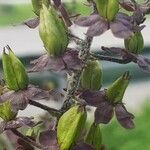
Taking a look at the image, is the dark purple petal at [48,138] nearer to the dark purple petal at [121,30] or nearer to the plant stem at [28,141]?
the plant stem at [28,141]

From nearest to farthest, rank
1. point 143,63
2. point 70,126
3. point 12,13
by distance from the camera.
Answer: point 70,126 → point 143,63 → point 12,13

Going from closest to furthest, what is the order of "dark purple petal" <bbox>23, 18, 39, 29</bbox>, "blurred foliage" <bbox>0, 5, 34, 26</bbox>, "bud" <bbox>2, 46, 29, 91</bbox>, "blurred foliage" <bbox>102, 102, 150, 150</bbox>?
"bud" <bbox>2, 46, 29, 91</bbox>
"dark purple petal" <bbox>23, 18, 39, 29</bbox>
"blurred foliage" <bbox>102, 102, 150, 150</bbox>
"blurred foliage" <bbox>0, 5, 34, 26</bbox>

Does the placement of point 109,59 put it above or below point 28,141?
above

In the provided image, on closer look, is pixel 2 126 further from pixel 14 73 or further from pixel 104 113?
pixel 104 113

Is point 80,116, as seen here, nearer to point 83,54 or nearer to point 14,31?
point 83,54

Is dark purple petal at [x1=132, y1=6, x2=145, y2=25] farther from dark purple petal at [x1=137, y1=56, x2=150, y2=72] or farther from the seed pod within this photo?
the seed pod

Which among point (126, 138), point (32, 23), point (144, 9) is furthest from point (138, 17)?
point (126, 138)

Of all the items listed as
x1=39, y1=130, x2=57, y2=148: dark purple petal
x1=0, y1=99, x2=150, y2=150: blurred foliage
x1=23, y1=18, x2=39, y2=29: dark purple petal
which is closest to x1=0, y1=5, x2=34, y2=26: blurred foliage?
x1=0, y1=99, x2=150, y2=150: blurred foliage
